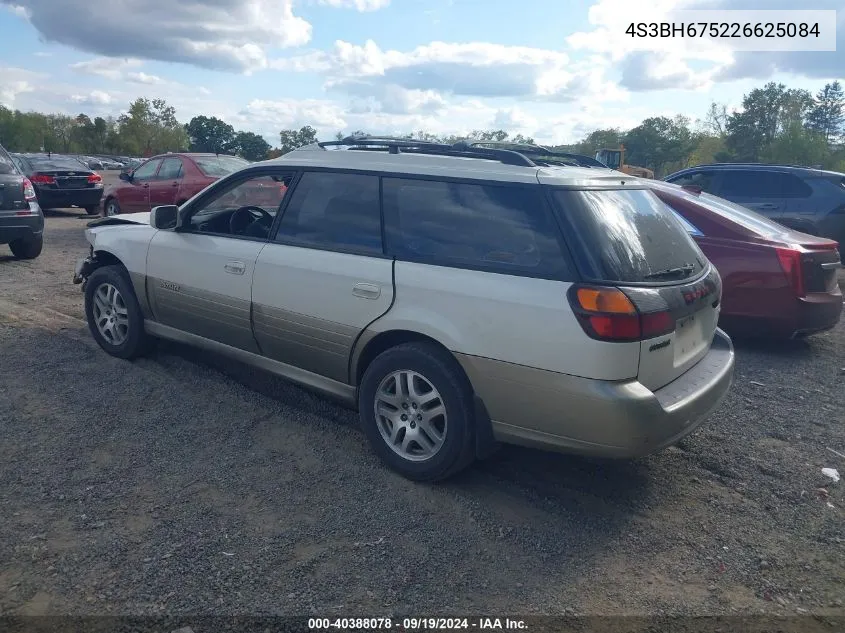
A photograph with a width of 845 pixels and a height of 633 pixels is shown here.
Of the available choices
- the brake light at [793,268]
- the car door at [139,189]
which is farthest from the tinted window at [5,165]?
the brake light at [793,268]

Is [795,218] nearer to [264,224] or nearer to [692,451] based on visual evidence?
[692,451]

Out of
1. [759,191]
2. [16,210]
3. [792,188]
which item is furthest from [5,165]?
[792,188]

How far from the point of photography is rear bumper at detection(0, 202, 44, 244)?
30.8 ft

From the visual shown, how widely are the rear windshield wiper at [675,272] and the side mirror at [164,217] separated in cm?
333

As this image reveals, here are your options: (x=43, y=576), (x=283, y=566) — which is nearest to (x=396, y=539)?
(x=283, y=566)

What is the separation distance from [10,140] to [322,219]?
121 meters

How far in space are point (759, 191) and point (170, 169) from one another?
31.6 feet

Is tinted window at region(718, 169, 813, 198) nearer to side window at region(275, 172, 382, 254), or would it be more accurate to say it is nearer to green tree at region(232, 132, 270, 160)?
side window at region(275, 172, 382, 254)

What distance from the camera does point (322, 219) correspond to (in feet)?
13.9

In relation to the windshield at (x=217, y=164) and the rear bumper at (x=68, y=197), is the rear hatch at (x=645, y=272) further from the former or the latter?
the rear bumper at (x=68, y=197)

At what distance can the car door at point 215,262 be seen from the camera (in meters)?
4.55

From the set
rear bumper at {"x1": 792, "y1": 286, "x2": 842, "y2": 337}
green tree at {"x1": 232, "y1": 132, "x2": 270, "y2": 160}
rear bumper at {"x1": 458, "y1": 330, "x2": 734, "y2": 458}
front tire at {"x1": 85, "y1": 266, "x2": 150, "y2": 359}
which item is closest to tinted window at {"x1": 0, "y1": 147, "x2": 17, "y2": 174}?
front tire at {"x1": 85, "y1": 266, "x2": 150, "y2": 359}

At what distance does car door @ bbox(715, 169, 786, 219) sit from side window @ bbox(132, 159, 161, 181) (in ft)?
31.6

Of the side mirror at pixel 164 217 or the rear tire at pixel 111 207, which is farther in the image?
the rear tire at pixel 111 207
